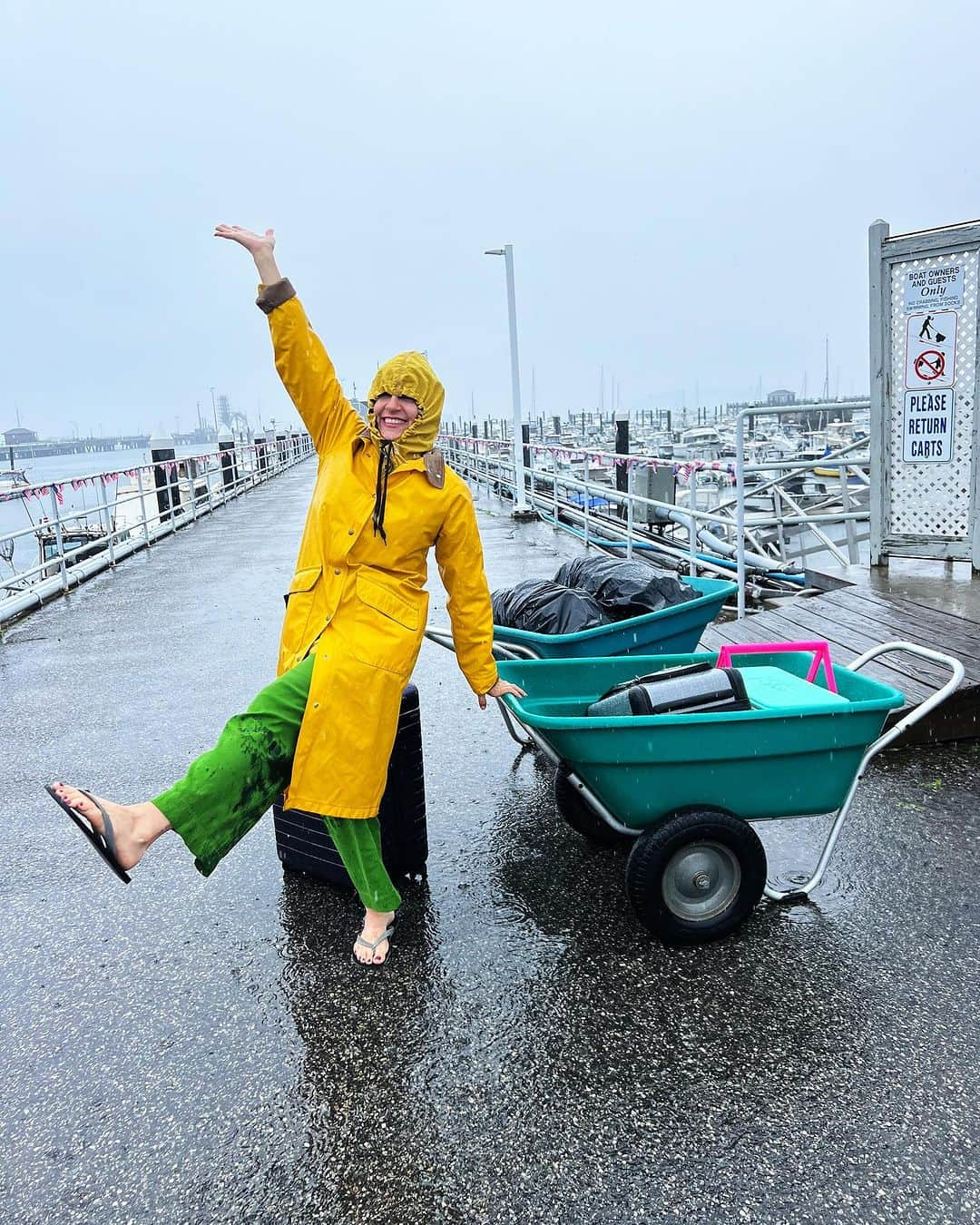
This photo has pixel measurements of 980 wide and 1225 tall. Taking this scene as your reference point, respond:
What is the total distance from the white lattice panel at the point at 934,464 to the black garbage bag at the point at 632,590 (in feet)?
9.88

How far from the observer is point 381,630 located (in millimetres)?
2656

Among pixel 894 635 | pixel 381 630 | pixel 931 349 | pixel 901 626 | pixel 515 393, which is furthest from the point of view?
pixel 515 393

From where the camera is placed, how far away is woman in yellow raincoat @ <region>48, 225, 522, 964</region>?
2.59 m

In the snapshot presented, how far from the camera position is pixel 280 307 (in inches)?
106

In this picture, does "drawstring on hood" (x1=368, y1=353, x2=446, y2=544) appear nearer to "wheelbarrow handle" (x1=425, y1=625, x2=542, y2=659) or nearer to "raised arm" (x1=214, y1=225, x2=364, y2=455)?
"raised arm" (x1=214, y1=225, x2=364, y2=455)

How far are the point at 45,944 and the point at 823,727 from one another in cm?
275

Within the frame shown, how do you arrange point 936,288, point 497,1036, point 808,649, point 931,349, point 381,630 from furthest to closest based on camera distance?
point 931,349, point 936,288, point 808,649, point 381,630, point 497,1036

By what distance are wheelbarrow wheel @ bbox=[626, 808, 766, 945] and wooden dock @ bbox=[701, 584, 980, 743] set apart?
1771mm

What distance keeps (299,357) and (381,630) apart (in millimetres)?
912

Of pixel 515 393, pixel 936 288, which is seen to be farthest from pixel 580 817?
pixel 515 393

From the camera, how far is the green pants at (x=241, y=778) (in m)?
2.49

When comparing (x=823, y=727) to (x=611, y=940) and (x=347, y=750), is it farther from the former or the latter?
(x=347, y=750)

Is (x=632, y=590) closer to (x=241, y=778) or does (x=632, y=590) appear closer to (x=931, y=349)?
(x=241, y=778)

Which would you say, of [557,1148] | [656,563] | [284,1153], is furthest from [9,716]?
[656,563]
